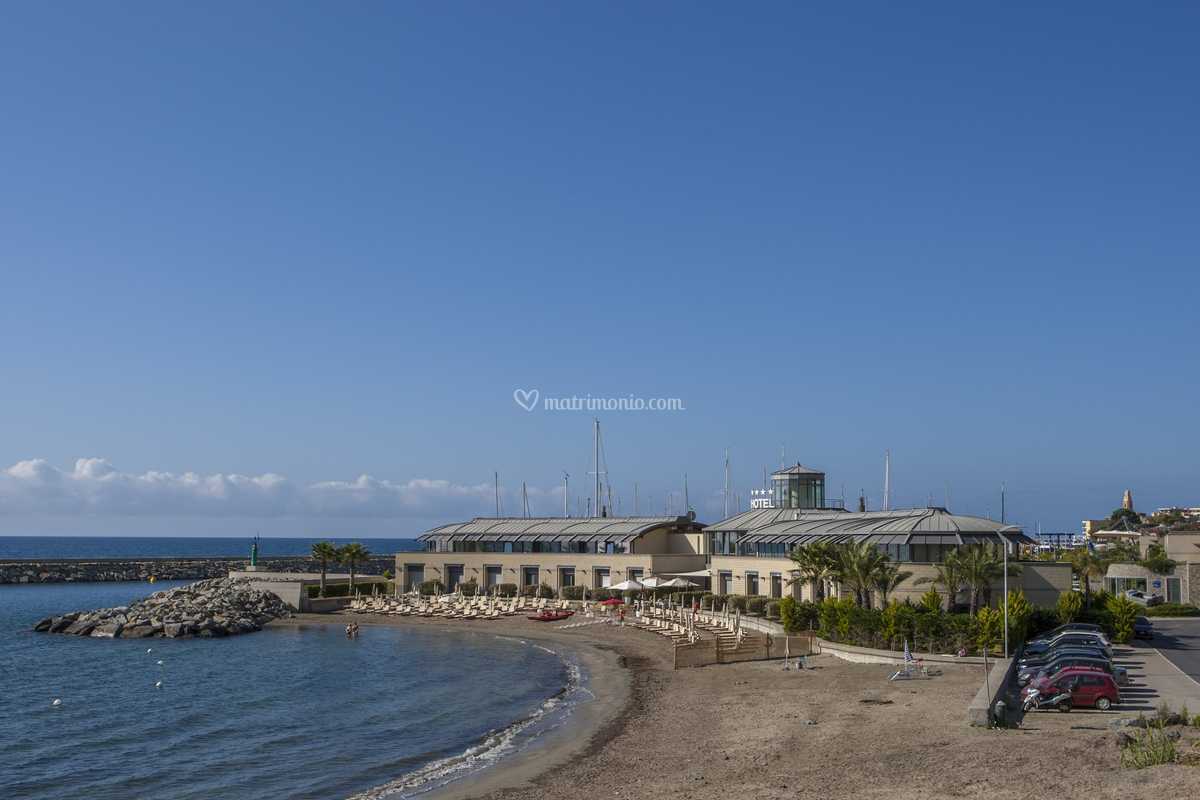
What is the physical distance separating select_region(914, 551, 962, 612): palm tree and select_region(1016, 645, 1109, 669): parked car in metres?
9.13

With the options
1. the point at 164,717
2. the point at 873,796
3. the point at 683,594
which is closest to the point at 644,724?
the point at 873,796

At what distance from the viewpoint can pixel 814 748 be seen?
29.6 m

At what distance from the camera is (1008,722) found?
29.5 meters

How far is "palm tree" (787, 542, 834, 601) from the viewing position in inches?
2098

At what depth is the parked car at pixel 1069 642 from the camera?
40250 mm

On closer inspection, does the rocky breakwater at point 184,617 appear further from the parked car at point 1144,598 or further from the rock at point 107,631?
the parked car at point 1144,598

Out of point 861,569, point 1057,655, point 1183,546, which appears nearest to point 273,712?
point 861,569

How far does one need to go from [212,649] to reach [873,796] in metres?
52.7

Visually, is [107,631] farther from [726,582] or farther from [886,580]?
[886,580]

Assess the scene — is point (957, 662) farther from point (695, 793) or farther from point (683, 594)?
point (683, 594)

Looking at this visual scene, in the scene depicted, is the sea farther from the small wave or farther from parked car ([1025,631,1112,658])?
parked car ([1025,631,1112,658])

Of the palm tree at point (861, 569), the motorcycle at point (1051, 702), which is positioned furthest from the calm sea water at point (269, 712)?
the motorcycle at point (1051, 702)

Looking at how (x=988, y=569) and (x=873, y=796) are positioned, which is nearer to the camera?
(x=873, y=796)

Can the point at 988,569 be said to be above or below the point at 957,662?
above
